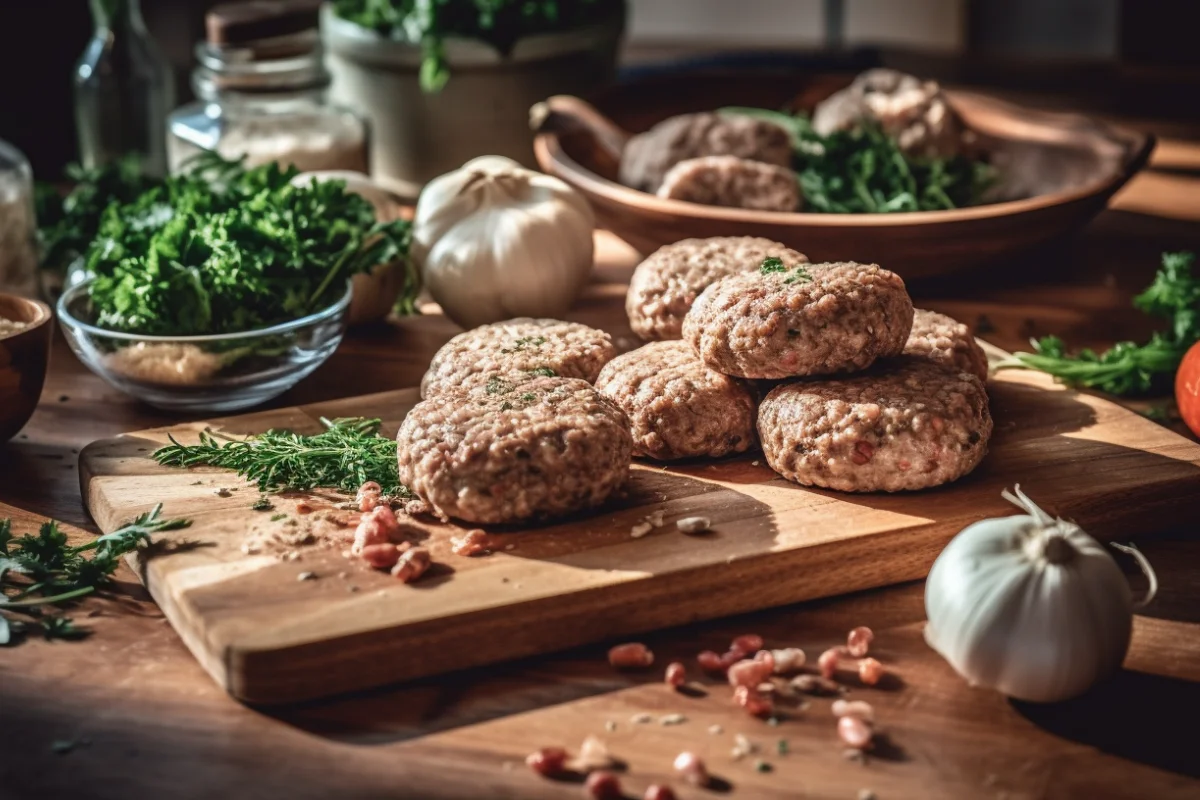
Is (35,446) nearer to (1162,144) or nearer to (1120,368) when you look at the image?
(1120,368)

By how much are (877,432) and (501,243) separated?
1275 millimetres

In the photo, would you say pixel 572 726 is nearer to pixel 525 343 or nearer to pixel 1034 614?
pixel 1034 614

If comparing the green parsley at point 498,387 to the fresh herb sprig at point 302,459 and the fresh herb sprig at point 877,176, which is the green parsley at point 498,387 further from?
the fresh herb sprig at point 877,176

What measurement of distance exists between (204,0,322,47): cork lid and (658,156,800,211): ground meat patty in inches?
49.1

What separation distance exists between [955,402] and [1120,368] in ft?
2.56

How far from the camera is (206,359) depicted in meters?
2.89

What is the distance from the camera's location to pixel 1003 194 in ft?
13.5

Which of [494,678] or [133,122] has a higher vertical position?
[133,122]

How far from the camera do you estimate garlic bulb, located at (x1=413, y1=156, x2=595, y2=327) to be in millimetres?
3342

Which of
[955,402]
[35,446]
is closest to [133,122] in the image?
[35,446]

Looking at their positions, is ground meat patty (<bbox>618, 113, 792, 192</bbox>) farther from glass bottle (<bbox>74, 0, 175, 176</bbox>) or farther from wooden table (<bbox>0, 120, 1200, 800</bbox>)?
wooden table (<bbox>0, 120, 1200, 800</bbox>)

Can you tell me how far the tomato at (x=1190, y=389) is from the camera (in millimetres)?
2768

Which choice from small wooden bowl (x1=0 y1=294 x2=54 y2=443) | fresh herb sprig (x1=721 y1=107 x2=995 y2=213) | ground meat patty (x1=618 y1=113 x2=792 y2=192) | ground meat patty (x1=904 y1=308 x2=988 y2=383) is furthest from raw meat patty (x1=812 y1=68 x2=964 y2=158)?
small wooden bowl (x1=0 y1=294 x2=54 y2=443)

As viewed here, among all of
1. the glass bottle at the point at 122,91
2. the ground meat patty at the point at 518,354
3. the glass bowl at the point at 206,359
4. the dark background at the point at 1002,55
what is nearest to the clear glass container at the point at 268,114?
the glass bottle at the point at 122,91
